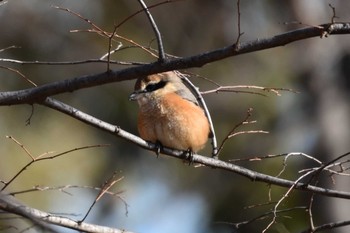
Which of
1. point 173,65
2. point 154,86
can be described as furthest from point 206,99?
point 173,65

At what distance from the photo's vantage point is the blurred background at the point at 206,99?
30.0ft

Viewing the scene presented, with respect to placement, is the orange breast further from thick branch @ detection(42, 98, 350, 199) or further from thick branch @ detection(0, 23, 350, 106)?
thick branch @ detection(0, 23, 350, 106)

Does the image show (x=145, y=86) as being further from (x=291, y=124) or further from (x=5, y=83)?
(x=291, y=124)

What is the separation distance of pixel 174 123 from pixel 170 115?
70 millimetres

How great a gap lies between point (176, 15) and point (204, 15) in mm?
383

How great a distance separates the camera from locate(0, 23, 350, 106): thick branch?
306cm

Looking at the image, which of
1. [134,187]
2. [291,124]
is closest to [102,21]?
[134,187]

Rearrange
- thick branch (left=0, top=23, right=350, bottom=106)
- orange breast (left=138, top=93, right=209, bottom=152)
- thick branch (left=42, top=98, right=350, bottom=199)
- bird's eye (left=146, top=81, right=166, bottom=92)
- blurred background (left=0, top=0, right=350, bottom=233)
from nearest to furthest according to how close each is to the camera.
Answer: thick branch (left=0, top=23, right=350, bottom=106) < thick branch (left=42, top=98, right=350, bottom=199) < orange breast (left=138, top=93, right=209, bottom=152) < bird's eye (left=146, top=81, right=166, bottom=92) < blurred background (left=0, top=0, right=350, bottom=233)

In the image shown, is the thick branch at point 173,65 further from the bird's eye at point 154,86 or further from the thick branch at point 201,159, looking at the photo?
the bird's eye at point 154,86

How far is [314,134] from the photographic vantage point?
979 cm

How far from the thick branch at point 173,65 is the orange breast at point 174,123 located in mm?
1518

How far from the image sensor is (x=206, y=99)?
33.6ft

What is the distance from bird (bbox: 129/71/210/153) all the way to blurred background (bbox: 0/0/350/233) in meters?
3.59

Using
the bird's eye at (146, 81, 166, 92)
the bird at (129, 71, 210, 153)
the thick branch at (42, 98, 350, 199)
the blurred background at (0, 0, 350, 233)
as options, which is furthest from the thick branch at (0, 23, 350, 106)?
the blurred background at (0, 0, 350, 233)
